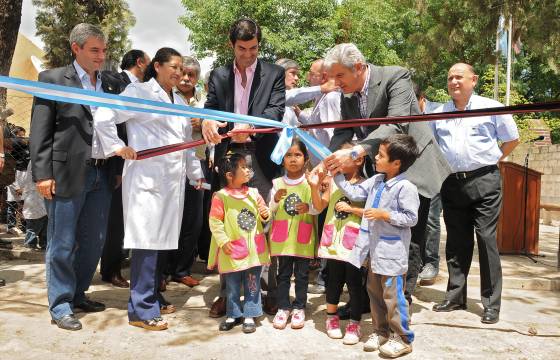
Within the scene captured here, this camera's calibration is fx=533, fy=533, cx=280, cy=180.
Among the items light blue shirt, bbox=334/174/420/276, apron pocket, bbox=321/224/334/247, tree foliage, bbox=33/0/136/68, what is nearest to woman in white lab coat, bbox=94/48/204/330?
apron pocket, bbox=321/224/334/247

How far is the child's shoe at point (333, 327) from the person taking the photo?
156 inches

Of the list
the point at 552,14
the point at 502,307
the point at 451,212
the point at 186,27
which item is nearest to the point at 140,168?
the point at 451,212

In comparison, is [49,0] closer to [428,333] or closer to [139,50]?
[139,50]

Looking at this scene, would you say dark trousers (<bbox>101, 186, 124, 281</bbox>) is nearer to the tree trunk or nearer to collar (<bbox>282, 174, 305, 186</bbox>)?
collar (<bbox>282, 174, 305, 186</bbox>)

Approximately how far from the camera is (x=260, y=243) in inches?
167

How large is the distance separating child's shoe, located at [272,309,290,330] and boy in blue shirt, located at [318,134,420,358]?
2.41 ft

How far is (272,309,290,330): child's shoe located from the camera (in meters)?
4.15

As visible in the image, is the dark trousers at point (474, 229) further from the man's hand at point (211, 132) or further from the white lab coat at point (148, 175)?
the white lab coat at point (148, 175)

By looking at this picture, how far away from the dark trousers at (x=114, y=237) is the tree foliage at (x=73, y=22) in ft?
71.8

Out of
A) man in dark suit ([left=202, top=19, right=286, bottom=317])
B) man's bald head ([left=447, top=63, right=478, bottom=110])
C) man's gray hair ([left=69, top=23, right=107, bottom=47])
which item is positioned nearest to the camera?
man's gray hair ([left=69, top=23, right=107, bottom=47])

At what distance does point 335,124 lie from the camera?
3.95 metres

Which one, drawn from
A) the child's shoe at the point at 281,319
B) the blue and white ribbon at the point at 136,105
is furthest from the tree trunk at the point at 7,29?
the child's shoe at the point at 281,319

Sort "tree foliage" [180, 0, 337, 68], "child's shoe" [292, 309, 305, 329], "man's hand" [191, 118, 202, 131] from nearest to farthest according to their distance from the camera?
"child's shoe" [292, 309, 305, 329]
"man's hand" [191, 118, 202, 131]
"tree foliage" [180, 0, 337, 68]

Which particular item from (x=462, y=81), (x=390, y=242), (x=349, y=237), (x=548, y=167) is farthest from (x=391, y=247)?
(x=548, y=167)
